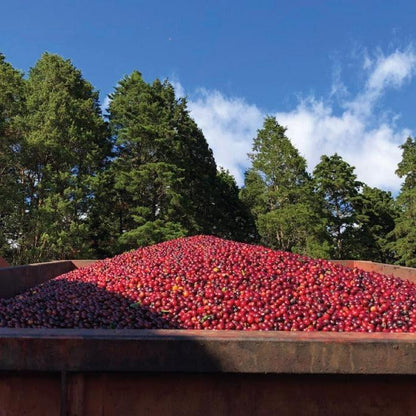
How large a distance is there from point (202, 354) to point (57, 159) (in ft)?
64.3

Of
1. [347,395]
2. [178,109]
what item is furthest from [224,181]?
[347,395]

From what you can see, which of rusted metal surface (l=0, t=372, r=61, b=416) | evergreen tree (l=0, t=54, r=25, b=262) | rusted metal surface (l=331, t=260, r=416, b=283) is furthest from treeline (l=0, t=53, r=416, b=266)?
rusted metal surface (l=0, t=372, r=61, b=416)

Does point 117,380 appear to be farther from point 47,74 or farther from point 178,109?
point 178,109

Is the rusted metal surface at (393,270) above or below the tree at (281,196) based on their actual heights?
below

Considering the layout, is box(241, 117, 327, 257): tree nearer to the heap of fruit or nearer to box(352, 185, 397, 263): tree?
box(352, 185, 397, 263): tree

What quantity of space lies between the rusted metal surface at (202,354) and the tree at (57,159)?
16.4 meters

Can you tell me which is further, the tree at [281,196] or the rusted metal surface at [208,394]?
the tree at [281,196]

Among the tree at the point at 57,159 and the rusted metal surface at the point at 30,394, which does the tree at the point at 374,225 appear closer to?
the tree at the point at 57,159

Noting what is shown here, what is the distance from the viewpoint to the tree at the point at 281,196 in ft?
80.3

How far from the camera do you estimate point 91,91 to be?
23.3 m

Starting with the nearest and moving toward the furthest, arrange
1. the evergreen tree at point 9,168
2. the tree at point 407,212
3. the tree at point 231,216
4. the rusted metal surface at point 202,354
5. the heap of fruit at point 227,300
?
1. the rusted metal surface at point 202,354
2. the heap of fruit at point 227,300
3. the evergreen tree at point 9,168
4. the tree at point 407,212
5. the tree at point 231,216

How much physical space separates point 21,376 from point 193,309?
1.07 meters

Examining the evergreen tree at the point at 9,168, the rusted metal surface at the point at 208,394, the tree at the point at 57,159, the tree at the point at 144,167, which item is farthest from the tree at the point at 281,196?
the rusted metal surface at the point at 208,394

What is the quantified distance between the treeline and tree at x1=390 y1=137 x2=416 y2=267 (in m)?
0.07
